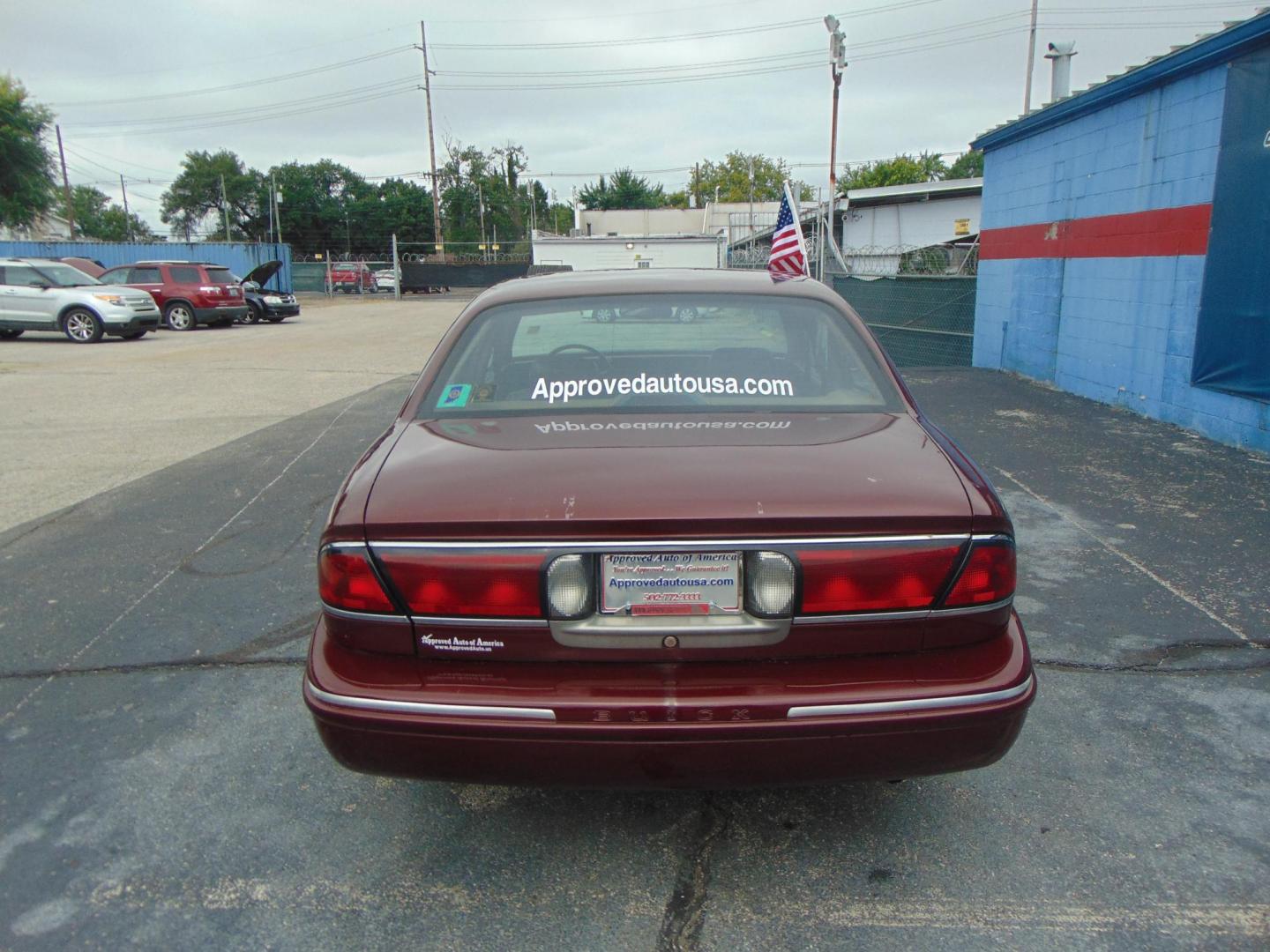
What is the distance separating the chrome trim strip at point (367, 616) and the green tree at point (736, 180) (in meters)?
80.7

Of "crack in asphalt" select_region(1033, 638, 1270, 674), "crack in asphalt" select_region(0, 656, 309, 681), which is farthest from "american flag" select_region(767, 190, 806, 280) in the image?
"crack in asphalt" select_region(0, 656, 309, 681)

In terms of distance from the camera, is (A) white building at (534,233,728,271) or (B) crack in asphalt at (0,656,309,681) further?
(A) white building at (534,233,728,271)

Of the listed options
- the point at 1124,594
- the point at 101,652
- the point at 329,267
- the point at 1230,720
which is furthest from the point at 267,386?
the point at 329,267

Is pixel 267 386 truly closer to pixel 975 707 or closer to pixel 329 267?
pixel 975 707

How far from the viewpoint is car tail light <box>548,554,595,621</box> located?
2.25m

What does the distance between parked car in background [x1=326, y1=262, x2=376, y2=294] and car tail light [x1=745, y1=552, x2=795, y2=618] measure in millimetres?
45756

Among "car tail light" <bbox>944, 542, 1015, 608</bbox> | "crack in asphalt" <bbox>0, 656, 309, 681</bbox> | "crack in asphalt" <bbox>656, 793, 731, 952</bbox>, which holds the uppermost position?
"car tail light" <bbox>944, 542, 1015, 608</bbox>

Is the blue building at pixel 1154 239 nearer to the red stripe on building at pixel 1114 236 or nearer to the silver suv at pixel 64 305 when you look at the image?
the red stripe on building at pixel 1114 236

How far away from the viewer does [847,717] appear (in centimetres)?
223

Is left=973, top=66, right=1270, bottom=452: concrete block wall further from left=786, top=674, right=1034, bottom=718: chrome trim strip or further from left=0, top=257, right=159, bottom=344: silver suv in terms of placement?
left=0, top=257, right=159, bottom=344: silver suv

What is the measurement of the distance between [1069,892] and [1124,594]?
95.8 inches

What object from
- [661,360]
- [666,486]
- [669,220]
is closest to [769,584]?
[666,486]

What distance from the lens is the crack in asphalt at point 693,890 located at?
2.33 meters

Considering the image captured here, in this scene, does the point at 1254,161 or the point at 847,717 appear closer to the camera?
the point at 847,717
